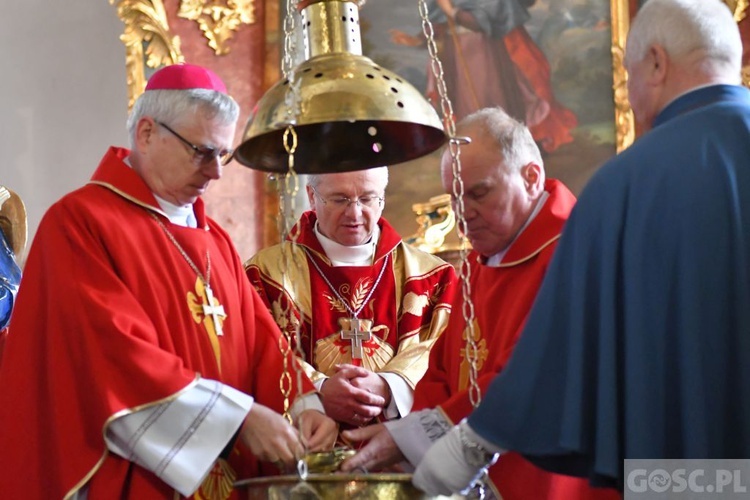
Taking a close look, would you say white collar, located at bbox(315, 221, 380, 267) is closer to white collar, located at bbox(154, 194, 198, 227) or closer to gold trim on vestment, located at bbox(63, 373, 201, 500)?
white collar, located at bbox(154, 194, 198, 227)

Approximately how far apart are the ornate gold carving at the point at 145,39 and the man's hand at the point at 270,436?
4166mm

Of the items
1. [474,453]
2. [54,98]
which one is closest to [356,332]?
[474,453]

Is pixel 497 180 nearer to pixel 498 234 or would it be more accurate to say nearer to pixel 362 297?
pixel 498 234

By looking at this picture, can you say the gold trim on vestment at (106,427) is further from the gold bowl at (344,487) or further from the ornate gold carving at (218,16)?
the ornate gold carving at (218,16)

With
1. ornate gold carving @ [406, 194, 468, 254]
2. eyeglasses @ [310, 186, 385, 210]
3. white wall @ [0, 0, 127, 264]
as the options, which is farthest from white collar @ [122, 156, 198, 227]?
white wall @ [0, 0, 127, 264]

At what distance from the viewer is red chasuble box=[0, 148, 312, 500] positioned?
3.69 metres

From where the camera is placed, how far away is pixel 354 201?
5.25 m

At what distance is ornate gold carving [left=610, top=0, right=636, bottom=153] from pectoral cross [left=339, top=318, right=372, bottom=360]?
236 centimetres

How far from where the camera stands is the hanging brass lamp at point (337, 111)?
3092 mm

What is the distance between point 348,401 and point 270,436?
660 millimetres

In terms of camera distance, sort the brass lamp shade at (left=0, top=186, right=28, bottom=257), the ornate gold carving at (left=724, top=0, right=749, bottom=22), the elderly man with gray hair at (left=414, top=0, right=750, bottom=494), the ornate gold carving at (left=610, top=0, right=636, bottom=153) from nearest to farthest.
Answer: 1. the elderly man with gray hair at (left=414, top=0, right=750, bottom=494)
2. the brass lamp shade at (left=0, top=186, right=28, bottom=257)
3. the ornate gold carving at (left=724, top=0, right=749, bottom=22)
4. the ornate gold carving at (left=610, top=0, right=636, bottom=153)

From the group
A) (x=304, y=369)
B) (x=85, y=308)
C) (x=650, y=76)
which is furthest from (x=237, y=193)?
(x=650, y=76)

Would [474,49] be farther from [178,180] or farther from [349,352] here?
[178,180]

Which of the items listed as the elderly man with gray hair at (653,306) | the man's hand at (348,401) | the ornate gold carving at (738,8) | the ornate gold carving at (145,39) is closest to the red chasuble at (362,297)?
the man's hand at (348,401)
